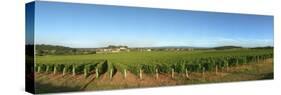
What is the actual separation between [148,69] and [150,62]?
0.10 meters

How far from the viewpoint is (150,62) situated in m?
5.21

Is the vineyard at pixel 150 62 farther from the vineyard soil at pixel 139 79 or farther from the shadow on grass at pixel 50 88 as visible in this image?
the shadow on grass at pixel 50 88

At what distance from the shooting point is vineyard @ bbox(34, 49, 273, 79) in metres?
4.68

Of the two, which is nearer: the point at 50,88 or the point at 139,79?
the point at 50,88

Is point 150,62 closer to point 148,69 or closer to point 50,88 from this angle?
point 148,69

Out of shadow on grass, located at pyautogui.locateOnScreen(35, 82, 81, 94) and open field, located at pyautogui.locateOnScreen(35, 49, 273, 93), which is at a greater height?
open field, located at pyautogui.locateOnScreen(35, 49, 273, 93)

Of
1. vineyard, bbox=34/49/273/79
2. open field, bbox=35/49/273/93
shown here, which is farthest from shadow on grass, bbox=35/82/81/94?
vineyard, bbox=34/49/273/79

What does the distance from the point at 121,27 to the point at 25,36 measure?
113 centimetres

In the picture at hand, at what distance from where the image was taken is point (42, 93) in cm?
448

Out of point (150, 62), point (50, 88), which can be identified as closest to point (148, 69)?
point (150, 62)

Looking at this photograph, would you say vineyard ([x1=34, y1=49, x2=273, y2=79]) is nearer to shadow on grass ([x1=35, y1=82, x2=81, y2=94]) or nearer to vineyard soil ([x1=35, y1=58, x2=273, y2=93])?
vineyard soil ([x1=35, y1=58, x2=273, y2=93])

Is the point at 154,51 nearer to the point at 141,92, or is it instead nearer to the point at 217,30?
the point at 141,92

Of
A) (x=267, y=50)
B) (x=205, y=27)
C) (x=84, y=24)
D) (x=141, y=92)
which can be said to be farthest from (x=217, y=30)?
(x=84, y=24)

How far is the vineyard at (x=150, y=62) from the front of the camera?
4.68 meters
